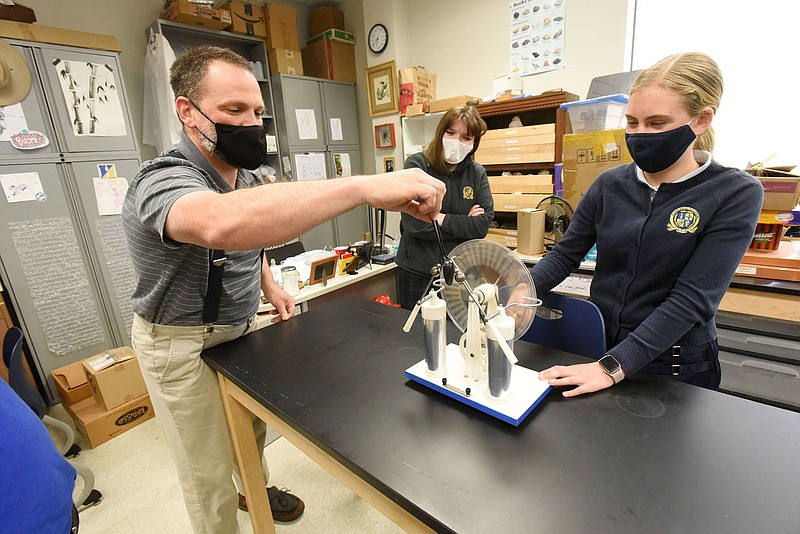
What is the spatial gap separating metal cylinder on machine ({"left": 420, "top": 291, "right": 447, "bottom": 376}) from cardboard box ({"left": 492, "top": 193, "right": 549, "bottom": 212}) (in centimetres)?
218

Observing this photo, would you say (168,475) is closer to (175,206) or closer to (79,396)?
(79,396)

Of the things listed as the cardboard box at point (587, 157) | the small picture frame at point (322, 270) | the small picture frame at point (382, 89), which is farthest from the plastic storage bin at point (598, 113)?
the small picture frame at point (382, 89)

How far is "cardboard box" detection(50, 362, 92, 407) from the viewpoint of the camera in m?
2.35

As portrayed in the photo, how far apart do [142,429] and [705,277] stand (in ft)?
9.25

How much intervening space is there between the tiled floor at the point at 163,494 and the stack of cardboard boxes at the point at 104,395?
0.10 meters

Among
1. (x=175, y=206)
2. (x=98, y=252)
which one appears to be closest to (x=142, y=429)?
(x=98, y=252)

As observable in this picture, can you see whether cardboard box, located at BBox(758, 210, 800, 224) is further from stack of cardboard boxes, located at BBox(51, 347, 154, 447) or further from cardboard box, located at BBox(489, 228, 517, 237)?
stack of cardboard boxes, located at BBox(51, 347, 154, 447)

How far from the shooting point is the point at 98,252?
2670 millimetres

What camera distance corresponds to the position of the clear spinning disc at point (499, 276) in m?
0.87

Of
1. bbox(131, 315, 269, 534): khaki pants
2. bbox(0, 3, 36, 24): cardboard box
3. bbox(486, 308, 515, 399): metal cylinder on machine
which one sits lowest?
bbox(131, 315, 269, 534): khaki pants

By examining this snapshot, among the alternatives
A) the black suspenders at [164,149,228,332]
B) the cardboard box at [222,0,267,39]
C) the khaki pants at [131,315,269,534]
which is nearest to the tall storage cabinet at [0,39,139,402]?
the cardboard box at [222,0,267,39]

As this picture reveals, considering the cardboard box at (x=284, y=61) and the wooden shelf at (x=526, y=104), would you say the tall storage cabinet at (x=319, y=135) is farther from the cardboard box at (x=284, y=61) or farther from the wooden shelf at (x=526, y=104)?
the wooden shelf at (x=526, y=104)

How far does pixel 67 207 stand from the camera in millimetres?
2529

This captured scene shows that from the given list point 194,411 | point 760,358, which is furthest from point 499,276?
point 760,358
